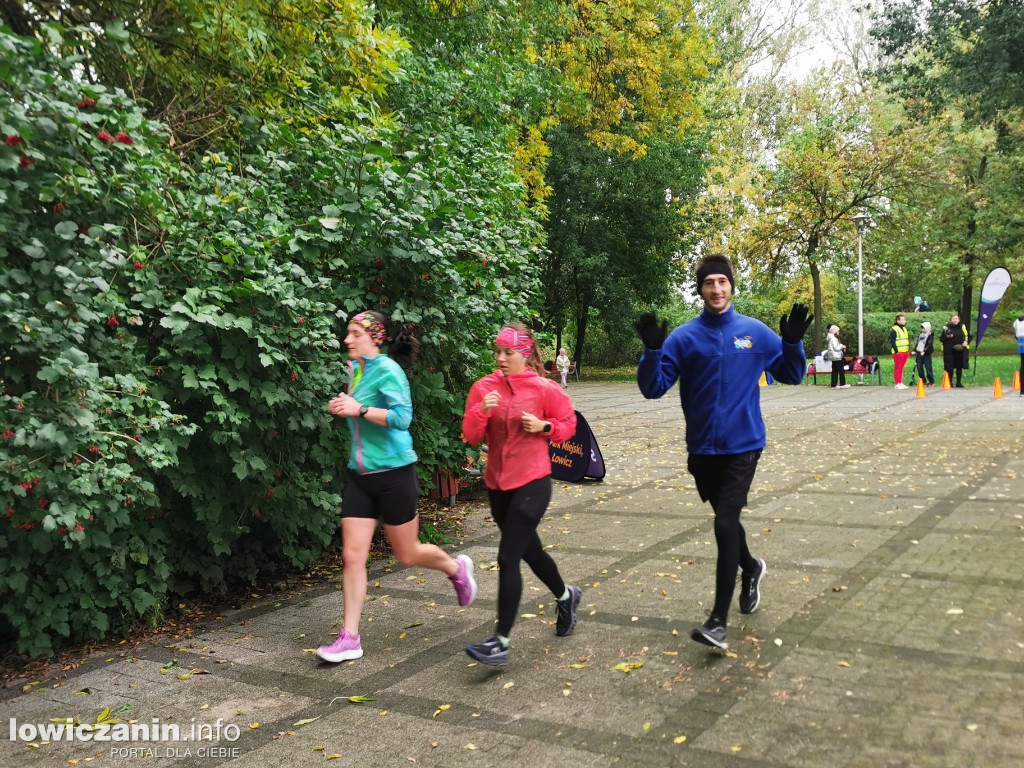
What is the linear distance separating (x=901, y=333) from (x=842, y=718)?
20832mm

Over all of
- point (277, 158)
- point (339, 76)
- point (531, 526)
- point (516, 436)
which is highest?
point (339, 76)

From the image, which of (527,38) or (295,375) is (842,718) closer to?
(295,375)

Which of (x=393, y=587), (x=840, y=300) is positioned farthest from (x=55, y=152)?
(x=840, y=300)

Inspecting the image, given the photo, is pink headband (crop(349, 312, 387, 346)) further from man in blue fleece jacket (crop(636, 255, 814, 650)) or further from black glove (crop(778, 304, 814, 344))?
black glove (crop(778, 304, 814, 344))

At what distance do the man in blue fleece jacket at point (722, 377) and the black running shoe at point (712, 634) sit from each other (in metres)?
0.11

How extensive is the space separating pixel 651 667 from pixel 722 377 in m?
1.54

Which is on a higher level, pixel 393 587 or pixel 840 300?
pixel 840 300

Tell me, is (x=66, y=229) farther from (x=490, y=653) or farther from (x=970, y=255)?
(x=970, y=255)

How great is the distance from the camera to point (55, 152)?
448 cm

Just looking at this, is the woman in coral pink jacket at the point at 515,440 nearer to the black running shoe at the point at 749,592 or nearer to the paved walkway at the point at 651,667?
the paved walkway at the point at 651,667

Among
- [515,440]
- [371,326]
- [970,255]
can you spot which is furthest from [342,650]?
[970,255]

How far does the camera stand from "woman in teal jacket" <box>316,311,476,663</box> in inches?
190

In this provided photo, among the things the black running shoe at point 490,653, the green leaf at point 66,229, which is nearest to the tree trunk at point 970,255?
the black running shoe at point 490,653

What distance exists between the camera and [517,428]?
15.6 ft
